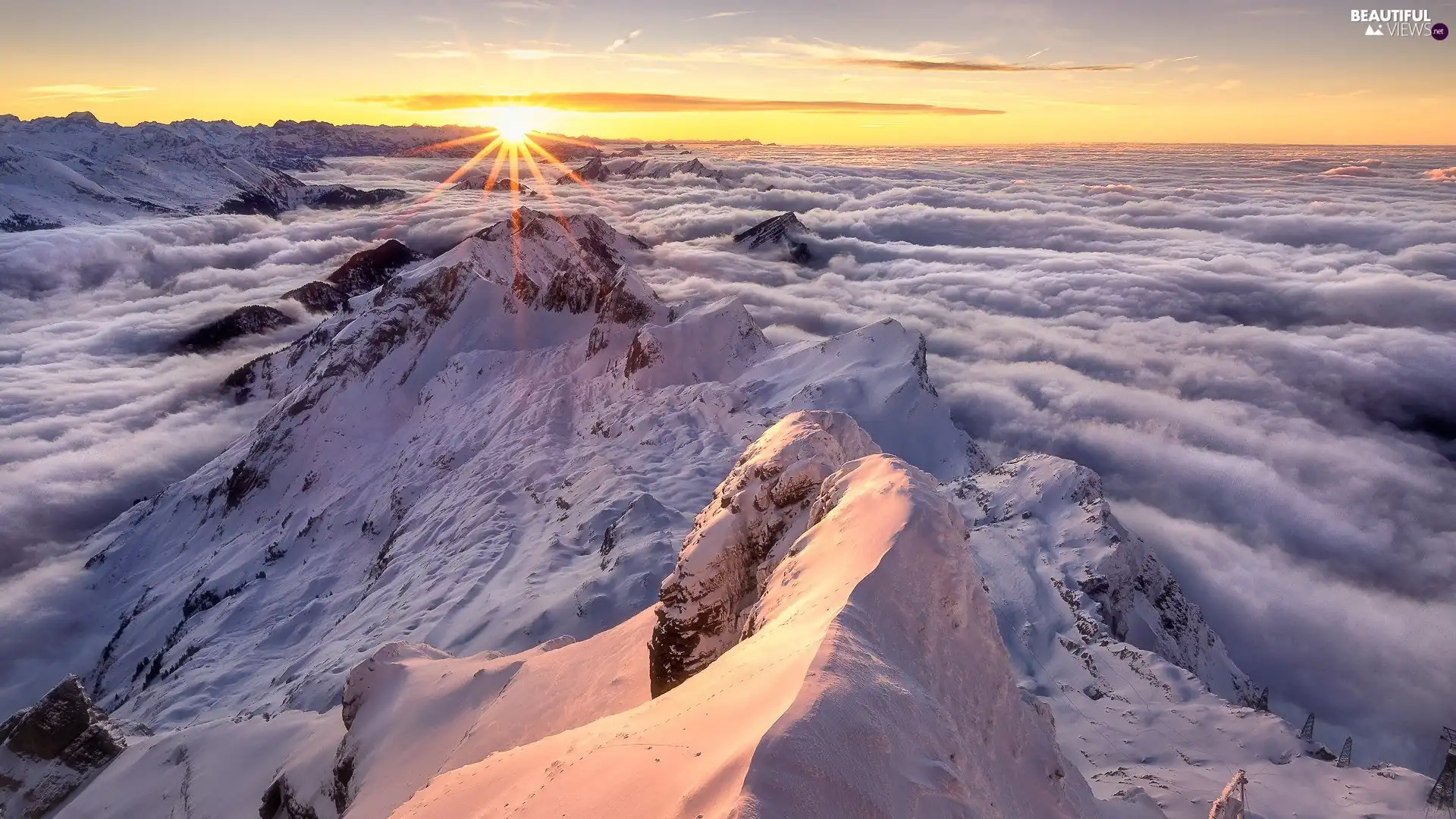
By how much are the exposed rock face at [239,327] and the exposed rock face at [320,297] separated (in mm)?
6648

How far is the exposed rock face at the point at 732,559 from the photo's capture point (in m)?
16.9

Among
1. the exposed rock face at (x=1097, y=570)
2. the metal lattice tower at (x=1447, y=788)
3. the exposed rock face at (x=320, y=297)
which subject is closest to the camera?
the metal lattice tower at (x=1447, y=788)

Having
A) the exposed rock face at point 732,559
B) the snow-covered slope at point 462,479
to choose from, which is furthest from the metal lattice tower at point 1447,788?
the snow-covered slope at point 462,479

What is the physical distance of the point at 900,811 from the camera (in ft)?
26.7

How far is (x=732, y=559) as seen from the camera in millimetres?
17562

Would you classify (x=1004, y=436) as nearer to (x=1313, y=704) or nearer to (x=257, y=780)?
(x=1313, y=704)

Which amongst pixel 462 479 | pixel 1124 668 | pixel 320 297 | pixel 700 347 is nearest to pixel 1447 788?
pixel 1124 668

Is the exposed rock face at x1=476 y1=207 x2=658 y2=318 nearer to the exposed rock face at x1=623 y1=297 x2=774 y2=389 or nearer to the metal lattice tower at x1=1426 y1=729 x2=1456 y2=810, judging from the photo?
the exposed rock face at x1=623 y1=297 x2=774 y2=389

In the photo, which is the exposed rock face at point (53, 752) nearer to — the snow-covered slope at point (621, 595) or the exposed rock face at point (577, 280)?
the snow-covered slope at point (621, 595)

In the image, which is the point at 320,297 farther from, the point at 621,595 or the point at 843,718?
the point at 843,718

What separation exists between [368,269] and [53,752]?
169m

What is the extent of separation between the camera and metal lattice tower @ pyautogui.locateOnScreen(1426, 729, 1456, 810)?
24.0 meters

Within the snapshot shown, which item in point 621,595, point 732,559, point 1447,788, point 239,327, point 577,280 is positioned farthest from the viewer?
point 239,327

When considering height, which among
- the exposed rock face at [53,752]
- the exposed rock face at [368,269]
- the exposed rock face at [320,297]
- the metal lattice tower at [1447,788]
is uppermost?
the exposed rock face at [368,269]
